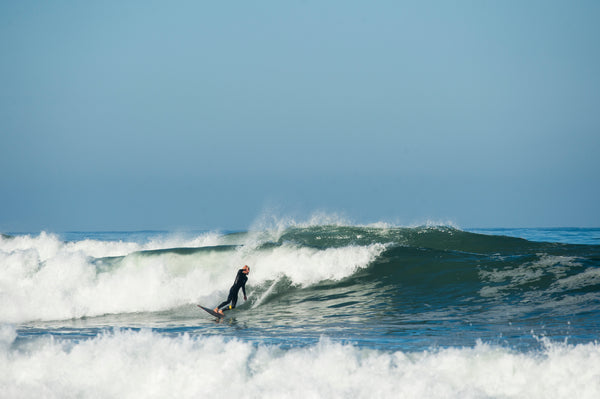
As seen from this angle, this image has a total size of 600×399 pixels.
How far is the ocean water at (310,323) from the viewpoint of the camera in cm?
745

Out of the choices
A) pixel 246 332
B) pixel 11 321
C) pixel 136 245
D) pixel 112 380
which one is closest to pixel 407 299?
pixel 246 332

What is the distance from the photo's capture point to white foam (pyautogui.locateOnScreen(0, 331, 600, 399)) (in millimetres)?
7172

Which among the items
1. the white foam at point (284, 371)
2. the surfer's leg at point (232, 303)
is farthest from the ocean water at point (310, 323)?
the surfer's leg at point (232, 303)

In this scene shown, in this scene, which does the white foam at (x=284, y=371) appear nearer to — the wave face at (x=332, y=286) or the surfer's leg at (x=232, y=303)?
the wave face at (x=332, y=286)

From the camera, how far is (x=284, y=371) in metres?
7.68

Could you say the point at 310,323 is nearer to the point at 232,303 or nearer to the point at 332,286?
the point at 232,303

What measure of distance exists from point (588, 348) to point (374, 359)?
9.66 ft

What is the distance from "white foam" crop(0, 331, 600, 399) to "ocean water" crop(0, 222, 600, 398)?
0.02 metres

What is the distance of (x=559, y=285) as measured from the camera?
14.1m

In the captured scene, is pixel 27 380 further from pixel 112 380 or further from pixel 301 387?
pixel 301 387

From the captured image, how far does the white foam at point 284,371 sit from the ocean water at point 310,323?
2cm

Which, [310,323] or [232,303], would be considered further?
[232,303]

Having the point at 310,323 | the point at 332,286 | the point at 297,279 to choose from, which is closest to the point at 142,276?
the point at 297,279

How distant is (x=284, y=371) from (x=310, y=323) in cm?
445
